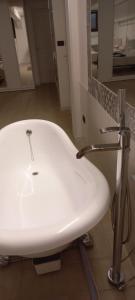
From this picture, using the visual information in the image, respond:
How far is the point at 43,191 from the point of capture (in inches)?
67.2

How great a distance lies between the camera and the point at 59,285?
3.89 ft

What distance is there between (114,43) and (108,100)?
34cm

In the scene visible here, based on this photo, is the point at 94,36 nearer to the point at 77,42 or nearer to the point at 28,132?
the point at 77,42

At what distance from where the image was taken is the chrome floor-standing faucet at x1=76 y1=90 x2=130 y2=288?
801 mm

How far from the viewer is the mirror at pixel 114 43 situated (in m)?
1.09

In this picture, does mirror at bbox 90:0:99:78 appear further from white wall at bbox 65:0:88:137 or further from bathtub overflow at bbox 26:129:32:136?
bathtub overflow at bbox 26:129:32:136

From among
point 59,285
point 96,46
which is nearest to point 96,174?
point 59,285

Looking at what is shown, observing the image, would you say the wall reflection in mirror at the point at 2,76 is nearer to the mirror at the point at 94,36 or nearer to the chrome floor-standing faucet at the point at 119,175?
the mirror at the point at 94,36

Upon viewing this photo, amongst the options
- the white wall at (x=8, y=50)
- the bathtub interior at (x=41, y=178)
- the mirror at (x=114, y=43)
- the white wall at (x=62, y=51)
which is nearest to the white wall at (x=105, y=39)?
the mirror at (x=114, y=43)

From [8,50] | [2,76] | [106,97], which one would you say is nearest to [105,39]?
[106,97]

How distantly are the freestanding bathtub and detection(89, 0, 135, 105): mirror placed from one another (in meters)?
0.50

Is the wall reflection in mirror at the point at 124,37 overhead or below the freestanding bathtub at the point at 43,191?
overhead

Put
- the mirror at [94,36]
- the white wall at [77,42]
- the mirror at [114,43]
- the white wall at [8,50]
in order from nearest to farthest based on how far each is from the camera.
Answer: the mirror at [114,43] → the mirror at [94,36] → the white wall at [77,42] → the white wall at [8,50]

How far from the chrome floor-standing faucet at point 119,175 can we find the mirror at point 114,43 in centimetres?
26
